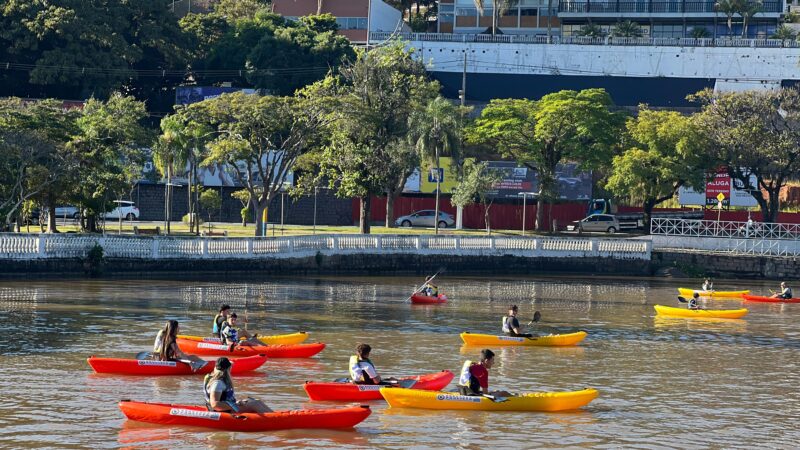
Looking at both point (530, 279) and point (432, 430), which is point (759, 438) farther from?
point (530, 279)

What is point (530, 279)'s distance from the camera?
6250 centimetres

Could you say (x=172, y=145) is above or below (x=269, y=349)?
above

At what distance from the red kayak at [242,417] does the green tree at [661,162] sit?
55.0m

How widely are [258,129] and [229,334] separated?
33656 mm

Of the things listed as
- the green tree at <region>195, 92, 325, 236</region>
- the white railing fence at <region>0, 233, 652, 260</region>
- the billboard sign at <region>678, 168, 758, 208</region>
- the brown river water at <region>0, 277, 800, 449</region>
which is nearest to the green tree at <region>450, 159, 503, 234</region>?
the white railing fence at <region>0, 233, 652, 260</region>

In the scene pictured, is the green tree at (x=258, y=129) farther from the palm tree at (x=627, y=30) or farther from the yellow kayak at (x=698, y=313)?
the palm tree at (x=627, y=30)

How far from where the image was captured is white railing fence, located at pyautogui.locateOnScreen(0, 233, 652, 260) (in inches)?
2076

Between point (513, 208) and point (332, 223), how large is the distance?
1323cm

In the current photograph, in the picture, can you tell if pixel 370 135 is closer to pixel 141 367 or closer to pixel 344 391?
pixel 141 367

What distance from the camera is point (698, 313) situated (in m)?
46.7

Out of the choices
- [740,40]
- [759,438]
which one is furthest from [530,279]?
[740,40]

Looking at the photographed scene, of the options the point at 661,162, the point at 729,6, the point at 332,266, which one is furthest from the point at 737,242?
the point at 729,6

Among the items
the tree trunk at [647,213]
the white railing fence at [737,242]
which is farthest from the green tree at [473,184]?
the white railing fence at [737,242]

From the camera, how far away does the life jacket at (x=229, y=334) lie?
1272 inches
